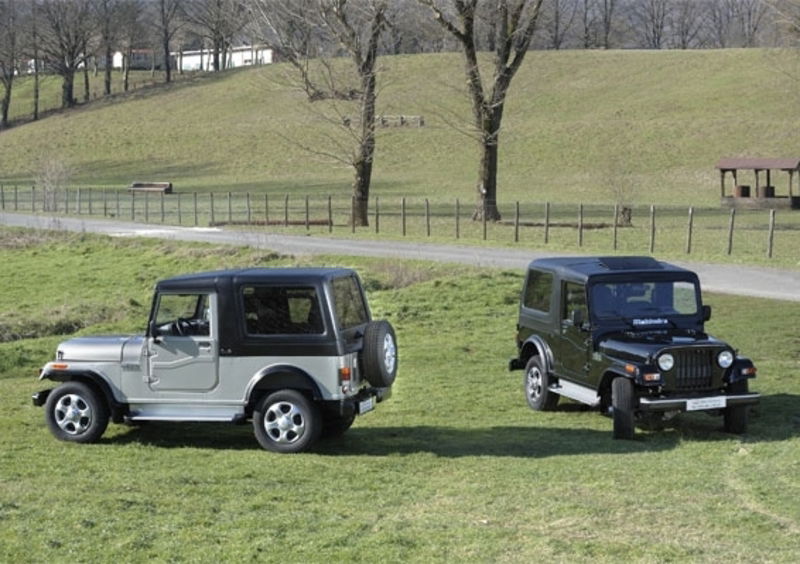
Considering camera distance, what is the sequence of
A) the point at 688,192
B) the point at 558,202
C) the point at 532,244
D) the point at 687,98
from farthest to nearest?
the point at 687,98 → the point at 688,192 → the point at 558,202 → the point at 532,244

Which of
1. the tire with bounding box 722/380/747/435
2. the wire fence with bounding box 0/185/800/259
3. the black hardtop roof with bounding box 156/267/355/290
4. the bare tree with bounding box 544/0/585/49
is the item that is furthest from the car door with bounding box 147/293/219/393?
the bare tree with bounding box 544/0/585/49

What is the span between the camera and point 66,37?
4710 inches

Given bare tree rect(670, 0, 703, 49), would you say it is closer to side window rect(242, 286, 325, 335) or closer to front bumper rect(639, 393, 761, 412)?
front bumper rect(639, 393, 761, 412)

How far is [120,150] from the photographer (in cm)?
9938

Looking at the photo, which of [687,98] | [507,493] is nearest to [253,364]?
[507,493]

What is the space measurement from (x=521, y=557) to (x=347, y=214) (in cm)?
4615

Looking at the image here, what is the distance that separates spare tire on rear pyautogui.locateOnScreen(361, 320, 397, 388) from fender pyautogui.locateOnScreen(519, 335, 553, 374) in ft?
9.32

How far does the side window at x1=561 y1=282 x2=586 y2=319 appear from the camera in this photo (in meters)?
14.0

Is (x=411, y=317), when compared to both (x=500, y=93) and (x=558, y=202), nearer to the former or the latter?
(x=500, y=93)

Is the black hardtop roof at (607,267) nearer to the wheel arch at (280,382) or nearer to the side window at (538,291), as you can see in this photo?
the side window at (538,291)

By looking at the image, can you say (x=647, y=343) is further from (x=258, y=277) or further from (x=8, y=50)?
(x=8, y=50)

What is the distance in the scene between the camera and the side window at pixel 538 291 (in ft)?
48.8

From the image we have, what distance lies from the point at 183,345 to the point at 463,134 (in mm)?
66609

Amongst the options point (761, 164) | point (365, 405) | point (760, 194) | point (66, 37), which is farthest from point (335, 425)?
point (66, 37)
